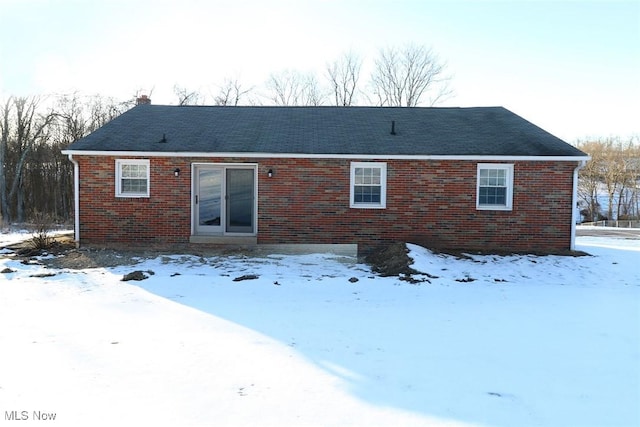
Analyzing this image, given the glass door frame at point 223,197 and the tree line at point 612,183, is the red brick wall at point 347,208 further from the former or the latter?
the tree line at point 612,183

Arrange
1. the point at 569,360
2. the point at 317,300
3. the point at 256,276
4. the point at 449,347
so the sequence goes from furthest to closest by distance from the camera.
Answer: the point at 256,276, the point at 317,300, the point at 449,347, the point at 569,360

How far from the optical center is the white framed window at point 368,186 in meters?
12.1

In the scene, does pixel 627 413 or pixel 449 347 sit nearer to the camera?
pixel 627 413

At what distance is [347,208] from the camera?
1212 centimetres

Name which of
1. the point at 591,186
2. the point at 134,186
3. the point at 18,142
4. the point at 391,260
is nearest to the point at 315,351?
the point at 391,260

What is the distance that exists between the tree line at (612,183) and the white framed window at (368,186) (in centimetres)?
4027

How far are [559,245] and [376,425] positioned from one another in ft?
35.5

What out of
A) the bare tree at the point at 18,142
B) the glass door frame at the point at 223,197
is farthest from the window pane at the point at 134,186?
the bare tree at the point at 18,142

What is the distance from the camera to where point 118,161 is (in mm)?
12164

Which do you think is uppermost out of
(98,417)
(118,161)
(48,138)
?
(48,138)

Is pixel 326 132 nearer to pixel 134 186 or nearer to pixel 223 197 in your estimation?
pixel 223 197

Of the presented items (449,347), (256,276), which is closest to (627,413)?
(449,347)

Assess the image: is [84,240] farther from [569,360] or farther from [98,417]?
[569,360]

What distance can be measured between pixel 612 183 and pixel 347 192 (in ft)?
142
